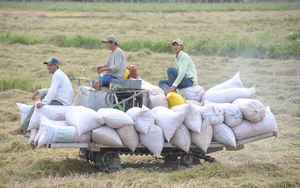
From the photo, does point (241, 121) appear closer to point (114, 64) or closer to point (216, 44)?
point (114, 64)

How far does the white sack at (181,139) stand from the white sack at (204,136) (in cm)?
13

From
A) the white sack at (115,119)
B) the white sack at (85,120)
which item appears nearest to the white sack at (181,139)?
the white sack at (115,119)

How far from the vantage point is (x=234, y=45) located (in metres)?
19.9

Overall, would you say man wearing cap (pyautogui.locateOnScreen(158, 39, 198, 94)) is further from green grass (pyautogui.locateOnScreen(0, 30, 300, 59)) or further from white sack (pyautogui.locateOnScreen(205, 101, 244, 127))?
green grass (pyautogui.locateOnScreen(0, 30, 300, 59))

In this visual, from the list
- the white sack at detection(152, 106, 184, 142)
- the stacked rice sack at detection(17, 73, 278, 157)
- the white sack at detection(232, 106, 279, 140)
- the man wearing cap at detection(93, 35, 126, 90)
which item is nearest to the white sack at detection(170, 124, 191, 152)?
the stacked rice sack at detection(17, 73, 278, 157)

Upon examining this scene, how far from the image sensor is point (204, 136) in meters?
7.95

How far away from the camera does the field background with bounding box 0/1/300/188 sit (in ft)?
24.2

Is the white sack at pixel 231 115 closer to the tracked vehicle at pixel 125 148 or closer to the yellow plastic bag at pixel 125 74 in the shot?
the tracked vehicle at pixel 125 148

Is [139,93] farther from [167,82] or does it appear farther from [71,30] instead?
[71,30]

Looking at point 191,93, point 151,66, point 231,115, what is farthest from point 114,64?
point 151,66

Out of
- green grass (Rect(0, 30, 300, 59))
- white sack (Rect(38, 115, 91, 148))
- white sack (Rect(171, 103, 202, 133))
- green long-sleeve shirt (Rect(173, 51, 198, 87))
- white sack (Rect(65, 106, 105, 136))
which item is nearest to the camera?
white sack (Rect(38, 115, 91, 148))

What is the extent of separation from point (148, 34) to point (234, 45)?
21.7 feet

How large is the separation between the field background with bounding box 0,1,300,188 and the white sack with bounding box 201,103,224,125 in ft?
2.02

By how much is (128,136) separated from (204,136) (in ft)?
3.62
